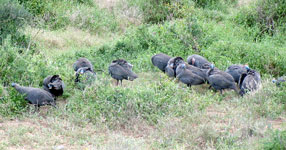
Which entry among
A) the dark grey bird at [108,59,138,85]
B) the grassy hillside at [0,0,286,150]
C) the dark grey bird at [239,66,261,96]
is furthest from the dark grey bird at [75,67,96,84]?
the dark grey bird at [239,66,261,96]

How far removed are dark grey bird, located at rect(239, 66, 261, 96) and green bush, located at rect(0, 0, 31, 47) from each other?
561 centimetres

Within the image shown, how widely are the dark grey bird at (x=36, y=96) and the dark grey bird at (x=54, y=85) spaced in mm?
290

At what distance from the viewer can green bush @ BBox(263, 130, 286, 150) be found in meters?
6.00

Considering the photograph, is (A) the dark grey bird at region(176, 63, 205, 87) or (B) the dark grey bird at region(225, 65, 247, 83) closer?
(A) the dark grey bird at region(176, 63, 205, 87)

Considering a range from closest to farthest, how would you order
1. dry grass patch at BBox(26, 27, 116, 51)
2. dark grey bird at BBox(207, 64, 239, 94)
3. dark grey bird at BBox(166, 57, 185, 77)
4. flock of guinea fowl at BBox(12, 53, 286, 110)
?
flock of guinea fowl at BBox(12, 53, 286, 110)
dark grey bird at BBox(207, 64, 239, 94)
dark grey bird at BBox(166, 57, 185, 77)
dry grass patch at BBox(26, 27, 116, 51)

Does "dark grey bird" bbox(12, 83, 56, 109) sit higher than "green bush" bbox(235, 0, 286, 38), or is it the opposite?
"green bush" bbox(235, 0, 286, 38)

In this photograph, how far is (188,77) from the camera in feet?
31.1

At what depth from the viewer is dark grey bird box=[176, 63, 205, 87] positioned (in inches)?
374

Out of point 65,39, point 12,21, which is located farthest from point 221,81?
point 65,39

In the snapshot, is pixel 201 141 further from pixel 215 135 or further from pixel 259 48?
pixel 259 48

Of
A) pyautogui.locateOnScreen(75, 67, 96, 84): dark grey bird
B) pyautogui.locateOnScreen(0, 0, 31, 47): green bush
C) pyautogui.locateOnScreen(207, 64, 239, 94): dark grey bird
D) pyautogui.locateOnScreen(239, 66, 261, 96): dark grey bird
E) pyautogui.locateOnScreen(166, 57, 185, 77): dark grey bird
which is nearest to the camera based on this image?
pyautogui.locateOnScreen(75, 67, 96, 84): dark grey bird

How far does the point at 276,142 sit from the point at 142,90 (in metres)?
3.04

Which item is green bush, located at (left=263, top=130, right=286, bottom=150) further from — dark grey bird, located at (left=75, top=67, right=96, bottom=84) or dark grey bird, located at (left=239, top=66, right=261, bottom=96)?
dark grey bird, located at (left=75, top=67, right=96, bottom=84)

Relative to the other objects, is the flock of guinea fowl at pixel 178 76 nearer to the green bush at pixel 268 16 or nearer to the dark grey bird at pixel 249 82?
the dark grey bird at pixel 249 82
